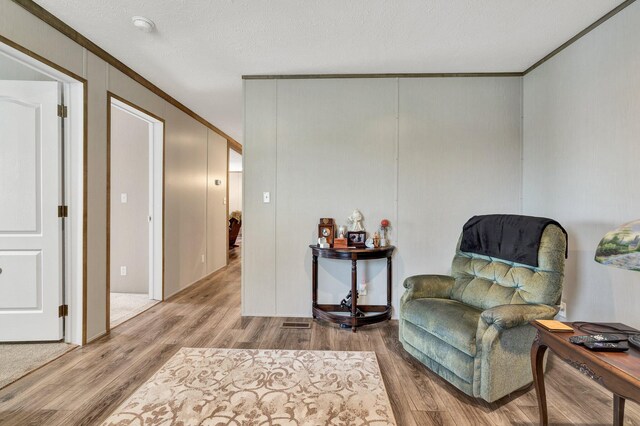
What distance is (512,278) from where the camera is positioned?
81.9 inches

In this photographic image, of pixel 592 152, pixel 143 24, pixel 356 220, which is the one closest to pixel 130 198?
pixel 143 24

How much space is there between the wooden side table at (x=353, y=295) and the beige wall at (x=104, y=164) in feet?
6.40

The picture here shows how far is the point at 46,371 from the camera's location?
2.09 metres

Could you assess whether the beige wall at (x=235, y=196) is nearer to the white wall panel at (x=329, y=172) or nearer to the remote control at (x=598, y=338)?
the white wall panel at (x=329, y=172)

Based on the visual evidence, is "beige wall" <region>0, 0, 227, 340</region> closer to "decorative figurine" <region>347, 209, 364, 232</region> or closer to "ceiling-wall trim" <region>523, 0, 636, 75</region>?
"decorative figurine" <region>347, 209, 364, 232</region>

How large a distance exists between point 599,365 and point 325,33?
2.60 metres

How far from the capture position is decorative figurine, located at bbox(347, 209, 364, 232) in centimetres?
302

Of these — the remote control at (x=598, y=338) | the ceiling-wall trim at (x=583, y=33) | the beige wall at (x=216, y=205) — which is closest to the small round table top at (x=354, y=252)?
the remote control at (x=598, y=338)

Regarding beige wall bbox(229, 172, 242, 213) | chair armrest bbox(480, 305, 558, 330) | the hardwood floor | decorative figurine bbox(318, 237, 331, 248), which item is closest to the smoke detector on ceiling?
decorative figurine bbox(318, 237, 331, 248)

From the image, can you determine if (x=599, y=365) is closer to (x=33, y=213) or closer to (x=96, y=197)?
(x=96, y=197)

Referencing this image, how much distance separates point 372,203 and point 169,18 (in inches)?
91.9

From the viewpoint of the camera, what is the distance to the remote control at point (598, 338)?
1284 millimetres

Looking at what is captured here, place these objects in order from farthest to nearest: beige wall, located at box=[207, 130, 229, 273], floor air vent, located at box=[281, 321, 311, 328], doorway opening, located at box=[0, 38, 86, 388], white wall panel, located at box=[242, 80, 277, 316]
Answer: beige wall, located at box=[207, 130, 229, 273]
white wall panel, located at box=[242, 80, 277, 316]
floor air vent, located at box=[281, 321, 311, 328]
doorway opening, located at box=[0, 38, 86, 388]

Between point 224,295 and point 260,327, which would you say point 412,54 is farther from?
point 224,295
